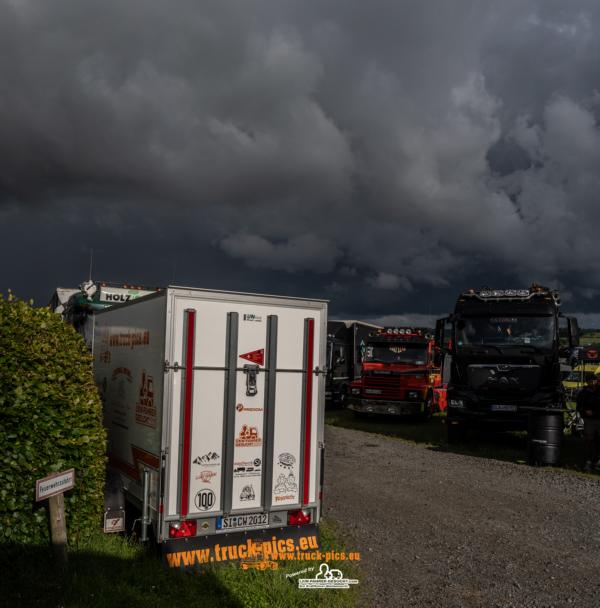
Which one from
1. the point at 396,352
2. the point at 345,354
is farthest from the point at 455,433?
the point at 345,354

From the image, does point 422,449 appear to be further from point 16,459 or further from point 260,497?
point 16,459

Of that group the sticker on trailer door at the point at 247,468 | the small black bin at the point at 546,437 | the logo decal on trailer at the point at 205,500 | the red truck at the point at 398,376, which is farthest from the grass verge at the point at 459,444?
the logo decal on trailer at the point at 205,500

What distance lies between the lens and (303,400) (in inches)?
258

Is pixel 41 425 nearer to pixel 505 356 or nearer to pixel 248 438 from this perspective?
pixel 248 438

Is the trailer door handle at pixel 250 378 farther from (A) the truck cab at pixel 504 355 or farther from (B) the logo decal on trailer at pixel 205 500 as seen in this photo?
(A) the truck cab at pixel 504 355

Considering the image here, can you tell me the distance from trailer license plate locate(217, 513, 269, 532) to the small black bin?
827 cm

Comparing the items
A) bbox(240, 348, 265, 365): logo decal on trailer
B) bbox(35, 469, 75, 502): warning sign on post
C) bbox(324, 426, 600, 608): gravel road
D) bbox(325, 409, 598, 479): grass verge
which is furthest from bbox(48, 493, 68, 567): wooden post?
bbox(325, 409, 598, 479): grass verge

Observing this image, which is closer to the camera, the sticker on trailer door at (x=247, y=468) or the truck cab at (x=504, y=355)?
the sticker on trailer door at (x=247, y=468)

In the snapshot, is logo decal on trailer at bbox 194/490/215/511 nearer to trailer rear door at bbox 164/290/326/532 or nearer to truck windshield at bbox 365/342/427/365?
trailer rear door at bbox 164/290/326/532

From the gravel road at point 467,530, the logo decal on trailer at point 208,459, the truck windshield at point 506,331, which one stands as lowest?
the gravel road at point 467,530

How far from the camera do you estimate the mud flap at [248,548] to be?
580 centimetres

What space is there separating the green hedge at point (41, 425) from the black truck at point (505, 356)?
410 inches

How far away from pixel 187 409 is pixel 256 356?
927 millimetres

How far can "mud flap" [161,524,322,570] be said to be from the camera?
229 inches
